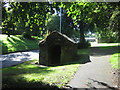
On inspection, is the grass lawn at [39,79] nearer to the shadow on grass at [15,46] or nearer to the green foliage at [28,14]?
the green foliage at [28,14]

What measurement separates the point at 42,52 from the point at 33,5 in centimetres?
983

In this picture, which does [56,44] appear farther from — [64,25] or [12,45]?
[64,25]

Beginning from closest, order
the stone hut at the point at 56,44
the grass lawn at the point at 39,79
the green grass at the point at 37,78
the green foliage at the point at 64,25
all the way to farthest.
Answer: the grass lawn at the point at 39,79
the green grass at the point at 37,78
the stone hut at the point at 56,44
the green foliage at the point at 64,25

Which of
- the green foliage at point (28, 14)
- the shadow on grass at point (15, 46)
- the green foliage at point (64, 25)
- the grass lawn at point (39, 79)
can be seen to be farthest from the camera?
the green foliage at point (64, 25)

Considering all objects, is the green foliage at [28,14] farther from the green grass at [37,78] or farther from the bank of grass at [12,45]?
the bank of grass at [12,45]

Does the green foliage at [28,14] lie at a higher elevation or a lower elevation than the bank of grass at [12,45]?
higher

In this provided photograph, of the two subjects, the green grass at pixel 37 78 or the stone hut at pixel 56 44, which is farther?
the stone hut at pixel 56 44

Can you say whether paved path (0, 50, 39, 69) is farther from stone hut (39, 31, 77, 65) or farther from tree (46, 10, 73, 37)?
tree (46, 10, 73, 37)

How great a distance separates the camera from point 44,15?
743 centimetres

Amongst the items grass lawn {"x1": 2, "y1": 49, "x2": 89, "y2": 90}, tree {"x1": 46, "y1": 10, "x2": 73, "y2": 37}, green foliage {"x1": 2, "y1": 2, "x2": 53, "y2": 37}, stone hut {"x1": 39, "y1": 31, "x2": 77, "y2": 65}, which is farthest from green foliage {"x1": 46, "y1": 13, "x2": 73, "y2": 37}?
green foliage {"x1": 2, "y1": 2, "x2": 53, "y2": 37}

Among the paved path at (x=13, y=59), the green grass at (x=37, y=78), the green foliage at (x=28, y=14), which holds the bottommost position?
the paved path at (x=13, y=59)

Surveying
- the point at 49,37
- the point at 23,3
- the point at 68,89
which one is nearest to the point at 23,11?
the point at 23,3

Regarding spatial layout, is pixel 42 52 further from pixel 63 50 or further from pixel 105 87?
pixel 105 87

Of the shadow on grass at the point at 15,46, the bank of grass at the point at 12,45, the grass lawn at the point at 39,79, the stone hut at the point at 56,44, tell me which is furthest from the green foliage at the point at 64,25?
the grass lawn at the point at 39,79
